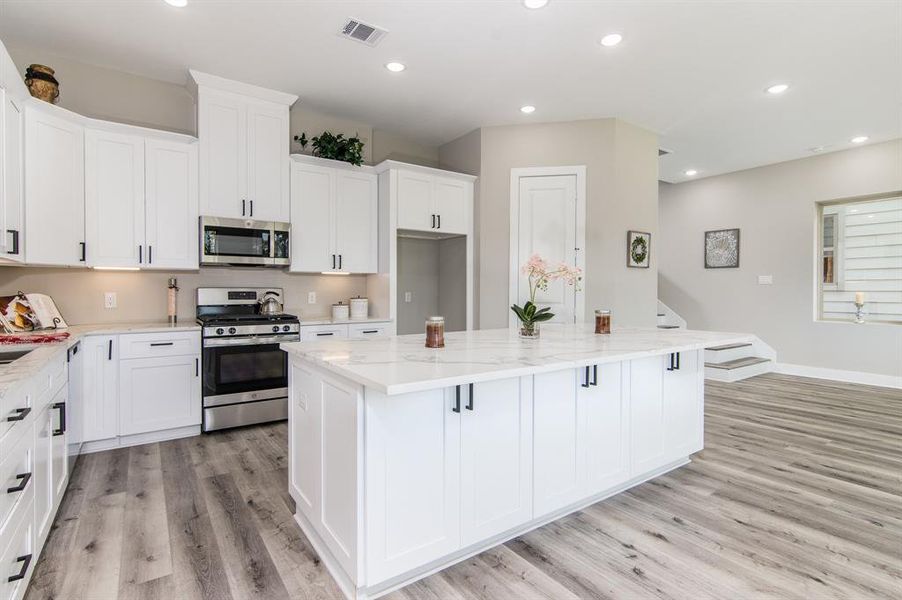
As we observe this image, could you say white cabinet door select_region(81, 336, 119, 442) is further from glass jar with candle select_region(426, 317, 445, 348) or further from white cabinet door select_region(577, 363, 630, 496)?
white cabinet door select_region(577, 363, 630, 496)

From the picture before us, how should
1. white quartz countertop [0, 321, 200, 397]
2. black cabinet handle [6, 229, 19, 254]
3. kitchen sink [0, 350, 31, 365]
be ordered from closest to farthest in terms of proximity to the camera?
white quartz countertop [0, 321, 200, 397], kitchen sink [0, 350, 31, 365], black cabinet handle [6, 229, 19, 254]

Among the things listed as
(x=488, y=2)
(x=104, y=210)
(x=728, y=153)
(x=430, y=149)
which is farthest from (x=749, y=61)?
(x=104, y=210)

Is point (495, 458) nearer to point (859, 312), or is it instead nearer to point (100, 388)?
point (100, 388)

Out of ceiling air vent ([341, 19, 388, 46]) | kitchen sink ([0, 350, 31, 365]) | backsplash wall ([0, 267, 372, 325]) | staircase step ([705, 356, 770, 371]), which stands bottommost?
staircase step ([705, 356, 770, 371])

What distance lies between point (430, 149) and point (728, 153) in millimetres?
3757

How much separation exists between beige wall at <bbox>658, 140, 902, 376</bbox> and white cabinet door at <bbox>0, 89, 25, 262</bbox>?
25.5 feet

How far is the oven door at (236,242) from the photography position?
3633 mm

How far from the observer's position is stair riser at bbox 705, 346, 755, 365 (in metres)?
6.02

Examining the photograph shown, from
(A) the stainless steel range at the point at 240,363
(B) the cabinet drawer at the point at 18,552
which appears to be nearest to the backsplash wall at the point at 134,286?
(A) the stainless steel range at the point at 240,363

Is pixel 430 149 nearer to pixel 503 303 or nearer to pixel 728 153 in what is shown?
pixel 503 303

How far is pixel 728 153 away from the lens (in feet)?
18.7

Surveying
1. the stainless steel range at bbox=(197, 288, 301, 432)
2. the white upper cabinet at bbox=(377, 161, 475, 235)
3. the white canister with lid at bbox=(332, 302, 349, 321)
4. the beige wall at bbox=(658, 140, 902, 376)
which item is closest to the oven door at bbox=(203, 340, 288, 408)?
the stainless steel range at bbox=(197, 288, 301, 432)

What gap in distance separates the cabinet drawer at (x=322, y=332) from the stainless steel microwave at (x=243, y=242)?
2.04ft

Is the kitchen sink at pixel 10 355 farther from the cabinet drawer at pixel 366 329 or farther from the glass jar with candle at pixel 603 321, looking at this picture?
the glass jar with candle at pixel 603 321
